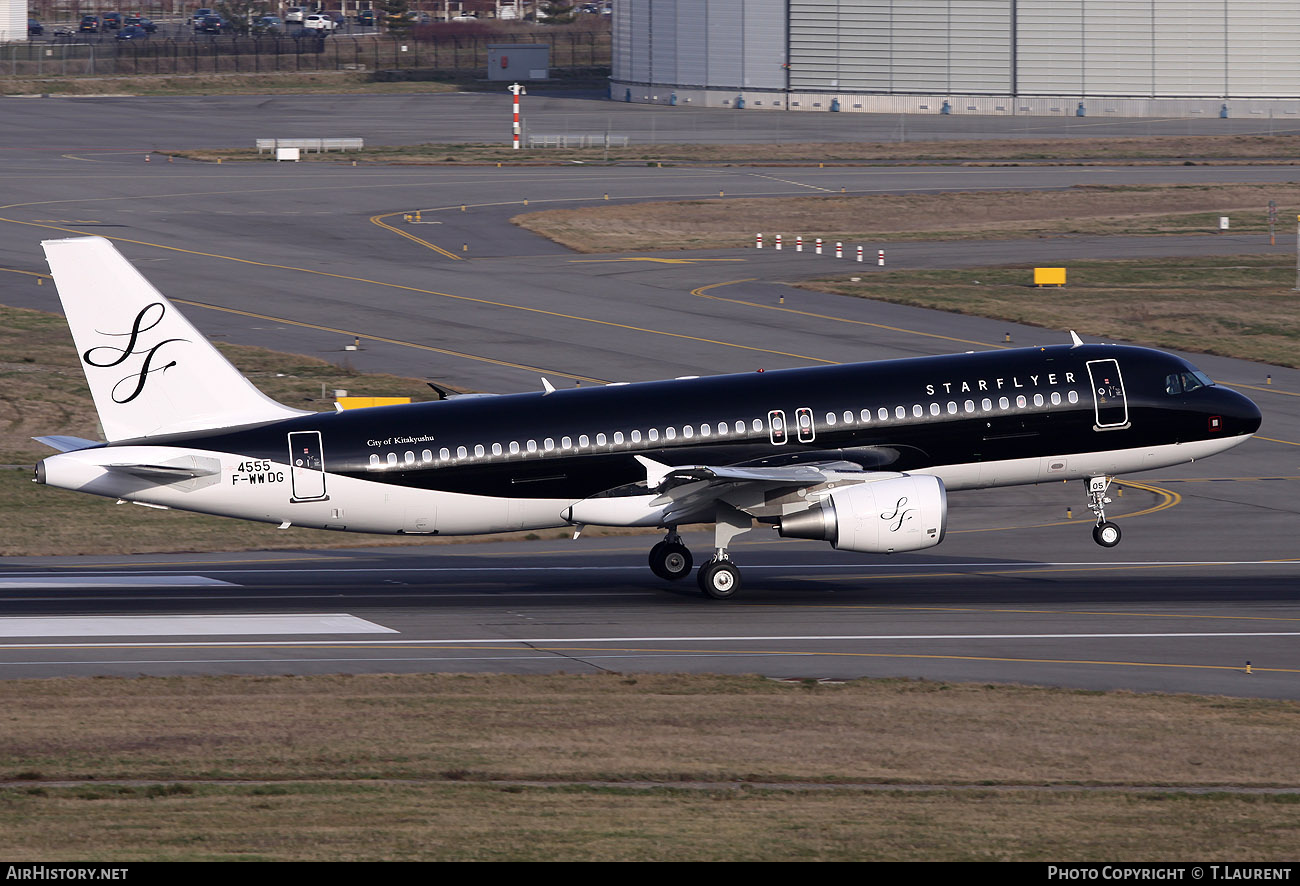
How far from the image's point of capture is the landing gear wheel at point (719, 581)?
39.9 m

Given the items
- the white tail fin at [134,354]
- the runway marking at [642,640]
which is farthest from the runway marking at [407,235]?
Result: the runway marking at [642,640]

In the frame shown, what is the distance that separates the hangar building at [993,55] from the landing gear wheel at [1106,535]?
12547cm

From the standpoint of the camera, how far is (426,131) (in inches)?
6043

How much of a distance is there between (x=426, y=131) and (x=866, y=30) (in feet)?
149

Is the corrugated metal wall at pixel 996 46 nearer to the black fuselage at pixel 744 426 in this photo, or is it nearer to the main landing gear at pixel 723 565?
the black fuselage at pixel 744 426

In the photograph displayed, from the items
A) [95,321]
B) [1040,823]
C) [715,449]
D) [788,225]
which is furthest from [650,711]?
[788,225]

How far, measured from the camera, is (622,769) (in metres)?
25.2

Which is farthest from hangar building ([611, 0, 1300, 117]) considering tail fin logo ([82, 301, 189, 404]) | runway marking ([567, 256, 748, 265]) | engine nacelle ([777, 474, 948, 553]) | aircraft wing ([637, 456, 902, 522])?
tail fin logo ([82, 301, 189, 404])

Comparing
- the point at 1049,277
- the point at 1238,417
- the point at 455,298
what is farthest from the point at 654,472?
the point at 1049,277

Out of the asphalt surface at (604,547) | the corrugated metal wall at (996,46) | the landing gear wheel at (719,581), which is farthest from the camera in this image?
the corrugated metal wall at (996,46)

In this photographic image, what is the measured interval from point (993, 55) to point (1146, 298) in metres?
86.8

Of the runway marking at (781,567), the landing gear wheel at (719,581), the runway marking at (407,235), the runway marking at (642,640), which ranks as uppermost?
the runway marking at (407,235)

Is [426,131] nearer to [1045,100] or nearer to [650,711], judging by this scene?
[1045,100]

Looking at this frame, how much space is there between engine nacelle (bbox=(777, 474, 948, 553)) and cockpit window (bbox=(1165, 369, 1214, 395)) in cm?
854
